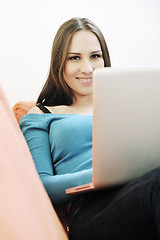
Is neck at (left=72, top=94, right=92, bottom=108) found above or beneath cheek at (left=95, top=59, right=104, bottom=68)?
beneath

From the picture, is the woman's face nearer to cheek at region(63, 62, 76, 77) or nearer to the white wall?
cheek at region(63, 62, 76, 77)

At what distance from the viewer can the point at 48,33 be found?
7.20 feet

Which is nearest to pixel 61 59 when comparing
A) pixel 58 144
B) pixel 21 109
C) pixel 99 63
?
pixel 99 63

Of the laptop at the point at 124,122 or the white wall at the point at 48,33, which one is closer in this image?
the laptop at the point at 124,122

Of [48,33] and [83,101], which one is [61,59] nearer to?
[83,101]

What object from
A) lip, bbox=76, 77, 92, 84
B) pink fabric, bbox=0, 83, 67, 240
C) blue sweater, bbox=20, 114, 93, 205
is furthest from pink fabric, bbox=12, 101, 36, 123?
pink fabric, bbox=0, 83, 67, 240

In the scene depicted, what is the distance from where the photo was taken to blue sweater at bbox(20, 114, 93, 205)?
3.10 ft

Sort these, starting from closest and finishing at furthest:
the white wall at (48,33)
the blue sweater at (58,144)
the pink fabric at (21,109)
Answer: the blue sweater at (58,144) → the pink fabric at (21,109) → the white wall at (48,33)

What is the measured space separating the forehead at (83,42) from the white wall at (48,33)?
102 cm

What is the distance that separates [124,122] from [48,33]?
1803 millimetres

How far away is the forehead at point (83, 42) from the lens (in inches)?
47.4

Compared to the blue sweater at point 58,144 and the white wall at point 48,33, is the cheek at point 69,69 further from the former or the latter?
the white wall at point 48,33

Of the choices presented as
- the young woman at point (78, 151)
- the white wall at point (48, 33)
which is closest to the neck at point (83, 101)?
the young woman at point (78, 151)

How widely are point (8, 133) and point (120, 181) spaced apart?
26cm
